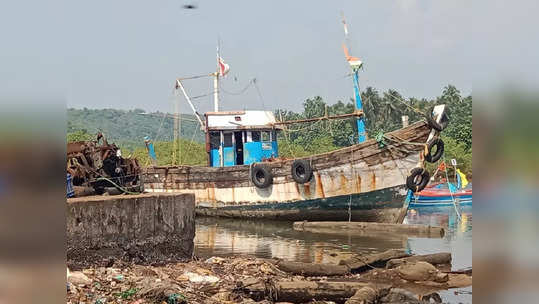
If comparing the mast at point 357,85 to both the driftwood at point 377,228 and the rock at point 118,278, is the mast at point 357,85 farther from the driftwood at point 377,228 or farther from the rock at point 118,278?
the rock at point 118,278

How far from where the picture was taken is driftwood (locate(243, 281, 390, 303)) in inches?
260

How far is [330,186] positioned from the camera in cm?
1772

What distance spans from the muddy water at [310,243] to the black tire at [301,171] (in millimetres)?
1603

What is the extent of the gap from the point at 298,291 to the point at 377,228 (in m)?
8.86

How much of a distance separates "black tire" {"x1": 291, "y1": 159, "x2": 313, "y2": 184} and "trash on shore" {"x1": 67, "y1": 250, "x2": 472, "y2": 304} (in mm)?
8293

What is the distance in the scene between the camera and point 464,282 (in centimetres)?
848

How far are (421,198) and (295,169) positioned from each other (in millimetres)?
7211

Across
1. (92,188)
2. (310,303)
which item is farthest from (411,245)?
(92,188)

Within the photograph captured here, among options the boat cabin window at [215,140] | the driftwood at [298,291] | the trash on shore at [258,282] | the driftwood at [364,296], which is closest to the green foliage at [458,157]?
the boat cabin window at [215,140]

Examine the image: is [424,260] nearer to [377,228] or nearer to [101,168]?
[377,228]

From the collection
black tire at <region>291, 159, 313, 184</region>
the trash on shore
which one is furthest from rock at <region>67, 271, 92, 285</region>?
black tire at <region>291, 159, 313, 184</region>

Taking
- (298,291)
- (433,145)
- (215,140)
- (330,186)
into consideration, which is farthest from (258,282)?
(215,140)

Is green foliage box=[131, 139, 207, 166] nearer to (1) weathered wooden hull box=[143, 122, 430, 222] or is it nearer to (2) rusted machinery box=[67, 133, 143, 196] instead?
(1) weathered wooden hull box=[143, 122, 430, 222]
